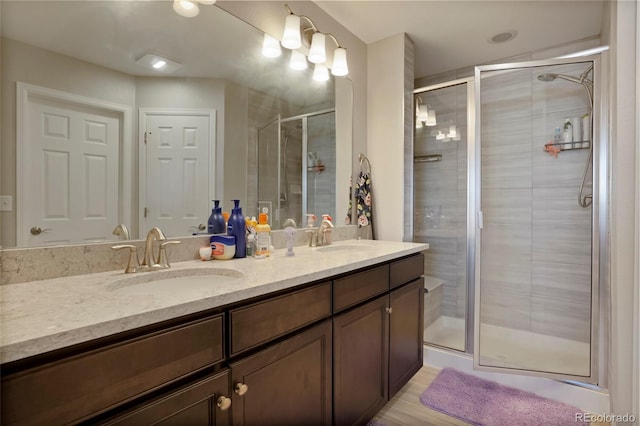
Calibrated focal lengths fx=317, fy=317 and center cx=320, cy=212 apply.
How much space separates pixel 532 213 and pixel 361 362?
81.7 inches

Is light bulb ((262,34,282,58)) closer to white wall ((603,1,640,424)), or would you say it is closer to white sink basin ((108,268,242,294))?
white sink basin ((108,268,242,294))

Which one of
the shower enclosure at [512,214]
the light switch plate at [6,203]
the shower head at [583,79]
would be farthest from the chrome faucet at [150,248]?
the shower head at [583,79]

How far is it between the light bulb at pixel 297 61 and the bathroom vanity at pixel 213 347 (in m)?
1.19

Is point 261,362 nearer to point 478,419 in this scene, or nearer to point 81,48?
point 81,48

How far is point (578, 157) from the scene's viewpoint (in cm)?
240

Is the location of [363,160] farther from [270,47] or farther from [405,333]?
[405,333]

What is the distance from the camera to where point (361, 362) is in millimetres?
1437

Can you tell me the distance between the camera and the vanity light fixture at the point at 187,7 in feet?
4.44

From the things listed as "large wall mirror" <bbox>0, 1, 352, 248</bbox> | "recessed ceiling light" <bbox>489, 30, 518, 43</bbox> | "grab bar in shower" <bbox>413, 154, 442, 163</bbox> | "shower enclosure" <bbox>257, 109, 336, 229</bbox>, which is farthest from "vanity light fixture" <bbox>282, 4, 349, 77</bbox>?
"recessed ceiling light" <bbox>489, 30, 518, 43</bbox>

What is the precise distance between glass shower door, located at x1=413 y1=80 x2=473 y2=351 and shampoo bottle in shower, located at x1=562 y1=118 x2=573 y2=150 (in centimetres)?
70

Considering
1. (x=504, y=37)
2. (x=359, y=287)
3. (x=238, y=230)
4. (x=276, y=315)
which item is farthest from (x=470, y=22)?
(x=276, y=315)

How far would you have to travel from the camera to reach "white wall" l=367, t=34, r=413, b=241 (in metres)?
2.38

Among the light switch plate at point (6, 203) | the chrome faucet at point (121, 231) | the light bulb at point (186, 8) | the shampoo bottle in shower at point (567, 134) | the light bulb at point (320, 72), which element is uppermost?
the light bulb at point (320, 72)

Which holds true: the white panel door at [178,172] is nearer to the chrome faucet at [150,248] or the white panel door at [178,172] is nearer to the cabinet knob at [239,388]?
the chrome faucet at [150,248]
